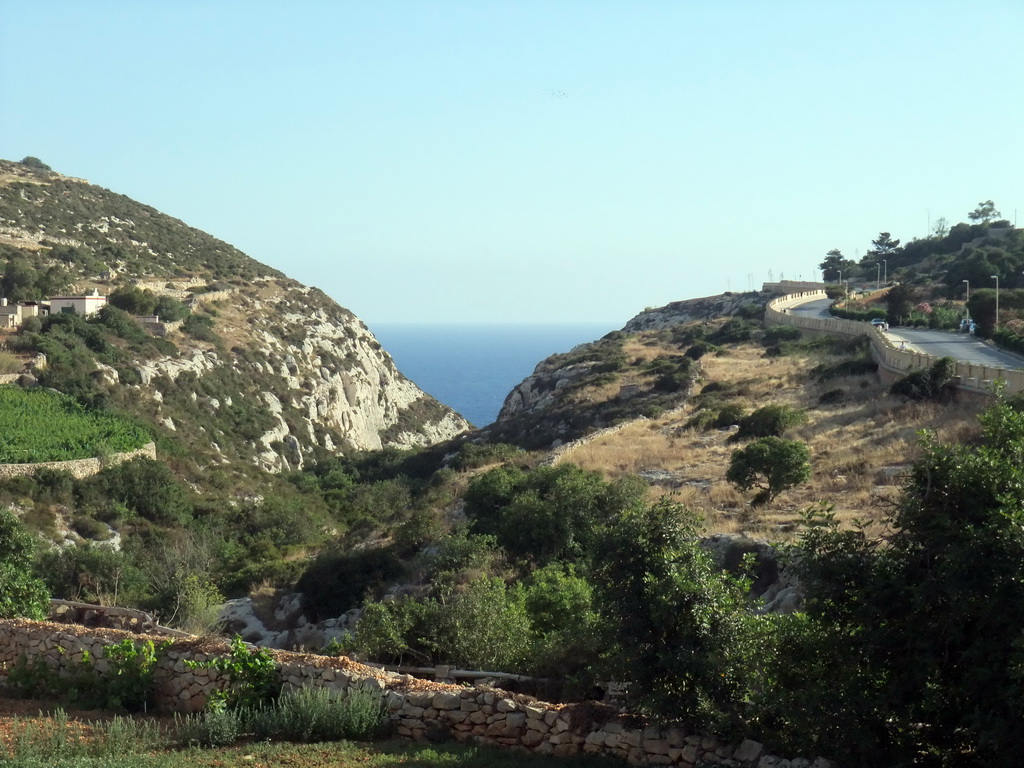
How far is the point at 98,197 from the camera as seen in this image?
95.8 m

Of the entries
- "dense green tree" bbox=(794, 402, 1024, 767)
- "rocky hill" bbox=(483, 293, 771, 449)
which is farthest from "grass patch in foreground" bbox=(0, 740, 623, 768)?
"rocky hill" bbox=(483, 293, 771, 449)

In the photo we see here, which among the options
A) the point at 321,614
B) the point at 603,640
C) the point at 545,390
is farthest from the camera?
the point at 545,390

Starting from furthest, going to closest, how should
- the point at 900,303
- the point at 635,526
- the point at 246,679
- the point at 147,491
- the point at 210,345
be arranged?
the point at 900,303 → the point at 210,345 → the point at 147,491 → the point at 246,679 → the point at 635,526

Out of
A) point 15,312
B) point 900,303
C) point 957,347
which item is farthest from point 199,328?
point 900,303

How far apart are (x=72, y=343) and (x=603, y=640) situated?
49155mm

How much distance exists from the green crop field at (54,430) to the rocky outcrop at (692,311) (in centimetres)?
5895

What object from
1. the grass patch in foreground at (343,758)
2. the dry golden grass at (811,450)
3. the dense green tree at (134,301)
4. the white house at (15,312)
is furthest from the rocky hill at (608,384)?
the grass patch in foreground at (343,758)

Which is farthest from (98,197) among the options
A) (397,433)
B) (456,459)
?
(456,459)

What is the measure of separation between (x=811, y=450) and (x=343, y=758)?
20.1 meters

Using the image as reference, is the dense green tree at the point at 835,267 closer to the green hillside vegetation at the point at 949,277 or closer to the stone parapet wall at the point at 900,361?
the green hillside vegetation at the point at 949,277

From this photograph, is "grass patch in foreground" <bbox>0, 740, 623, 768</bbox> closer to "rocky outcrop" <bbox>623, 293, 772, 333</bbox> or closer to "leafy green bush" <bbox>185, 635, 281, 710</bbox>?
"leafy green bush" <bbox>185, 635, 281, 710</bbox>

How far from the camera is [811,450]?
2709 cm

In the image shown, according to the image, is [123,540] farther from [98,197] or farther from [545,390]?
[98,197]

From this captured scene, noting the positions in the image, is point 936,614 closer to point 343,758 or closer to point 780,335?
point 343,758
